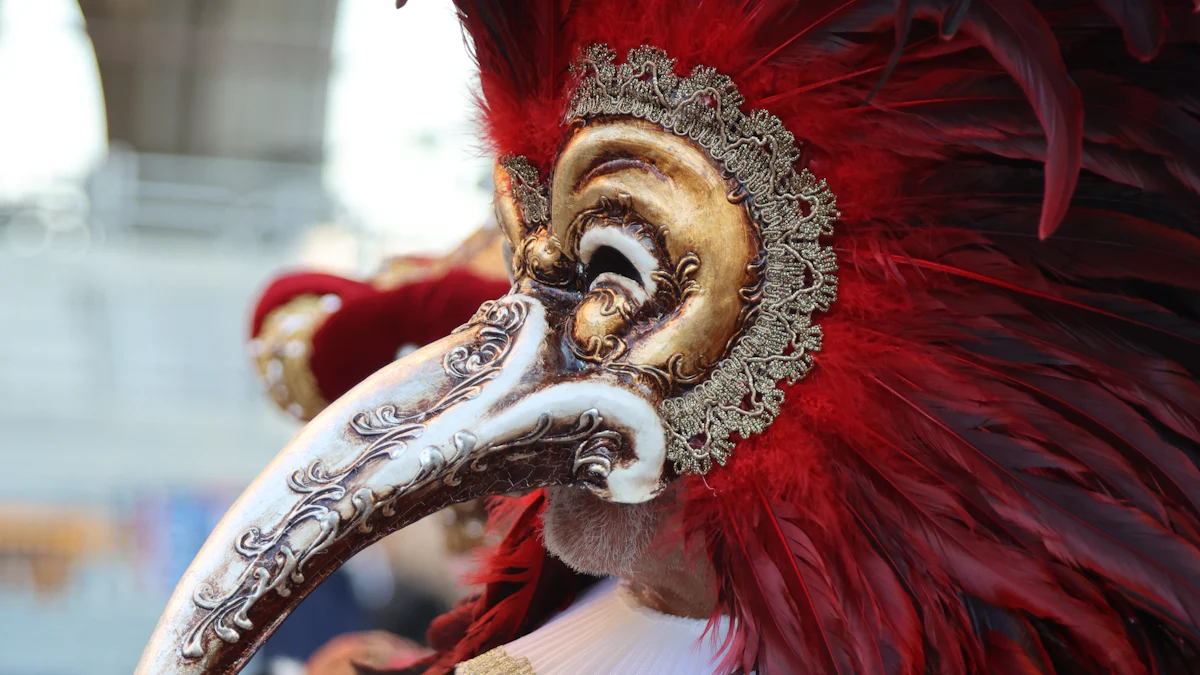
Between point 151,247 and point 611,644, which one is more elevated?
point 151,247

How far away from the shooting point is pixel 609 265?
2.82 feet

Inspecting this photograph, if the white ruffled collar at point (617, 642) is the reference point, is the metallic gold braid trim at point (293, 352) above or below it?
above

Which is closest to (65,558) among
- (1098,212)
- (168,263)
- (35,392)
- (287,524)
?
(35,392)

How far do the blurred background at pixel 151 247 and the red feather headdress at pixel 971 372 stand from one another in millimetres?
2481

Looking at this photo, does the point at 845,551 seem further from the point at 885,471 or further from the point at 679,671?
the point at 679,671

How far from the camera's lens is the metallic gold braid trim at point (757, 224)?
2.65 ft

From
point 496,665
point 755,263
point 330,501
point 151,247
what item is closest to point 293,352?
point 496,665

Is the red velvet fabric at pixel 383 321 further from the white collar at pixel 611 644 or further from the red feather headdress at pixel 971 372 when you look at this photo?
the red feather headdress at pixel 971 372

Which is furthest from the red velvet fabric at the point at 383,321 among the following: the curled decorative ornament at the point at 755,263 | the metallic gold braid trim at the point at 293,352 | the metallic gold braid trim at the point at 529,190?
the curled decorative ornament at the point at 755,263

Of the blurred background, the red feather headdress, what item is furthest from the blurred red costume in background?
the blurred background

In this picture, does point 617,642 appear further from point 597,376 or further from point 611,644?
point 597,376

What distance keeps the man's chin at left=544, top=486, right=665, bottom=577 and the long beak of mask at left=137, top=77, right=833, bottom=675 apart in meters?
0.05

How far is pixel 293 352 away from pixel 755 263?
85cm

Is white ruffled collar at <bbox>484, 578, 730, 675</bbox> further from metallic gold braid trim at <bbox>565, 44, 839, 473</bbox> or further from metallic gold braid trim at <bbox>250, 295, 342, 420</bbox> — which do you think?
metallic gold braid trim at <bbox>250, 295, 342, 420</bbox>
